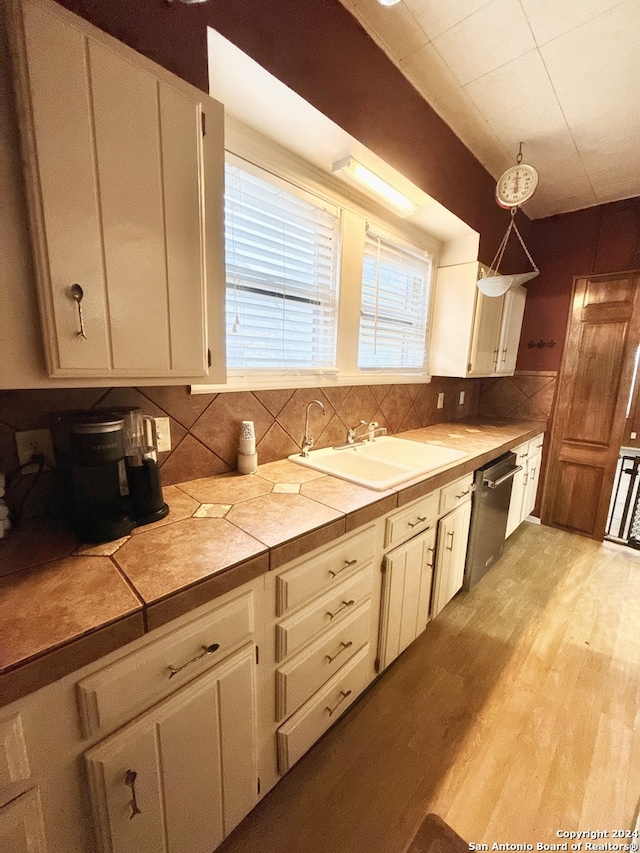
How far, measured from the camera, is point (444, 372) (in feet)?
8.71

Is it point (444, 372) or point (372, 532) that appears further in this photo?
point (444, 372)

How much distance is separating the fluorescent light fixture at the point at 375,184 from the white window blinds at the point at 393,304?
0.23m

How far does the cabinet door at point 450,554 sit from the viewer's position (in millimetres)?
1795

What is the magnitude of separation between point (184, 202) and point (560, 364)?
11.0 ft

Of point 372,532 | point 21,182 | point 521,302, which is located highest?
point 521,302

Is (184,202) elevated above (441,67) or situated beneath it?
situated beneath

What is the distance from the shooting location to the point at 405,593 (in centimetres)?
156

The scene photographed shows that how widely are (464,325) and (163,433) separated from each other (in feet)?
7.28

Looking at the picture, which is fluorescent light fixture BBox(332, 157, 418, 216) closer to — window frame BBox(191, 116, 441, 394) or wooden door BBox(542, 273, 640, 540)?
window frame BBox(191, 116, 441, 394)

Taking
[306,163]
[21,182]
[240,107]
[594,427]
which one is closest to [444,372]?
[594,427]

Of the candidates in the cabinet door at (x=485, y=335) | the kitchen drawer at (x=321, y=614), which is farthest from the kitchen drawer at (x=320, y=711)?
the cabinet door at (x=485, y=335)

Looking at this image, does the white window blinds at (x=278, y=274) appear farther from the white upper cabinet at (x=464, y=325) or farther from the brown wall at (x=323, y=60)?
the white upper cabinet at (x=464, y=325)

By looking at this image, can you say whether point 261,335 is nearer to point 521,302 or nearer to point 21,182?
point 21,182

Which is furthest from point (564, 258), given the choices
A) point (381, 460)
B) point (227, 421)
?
A: point (227, 421)
